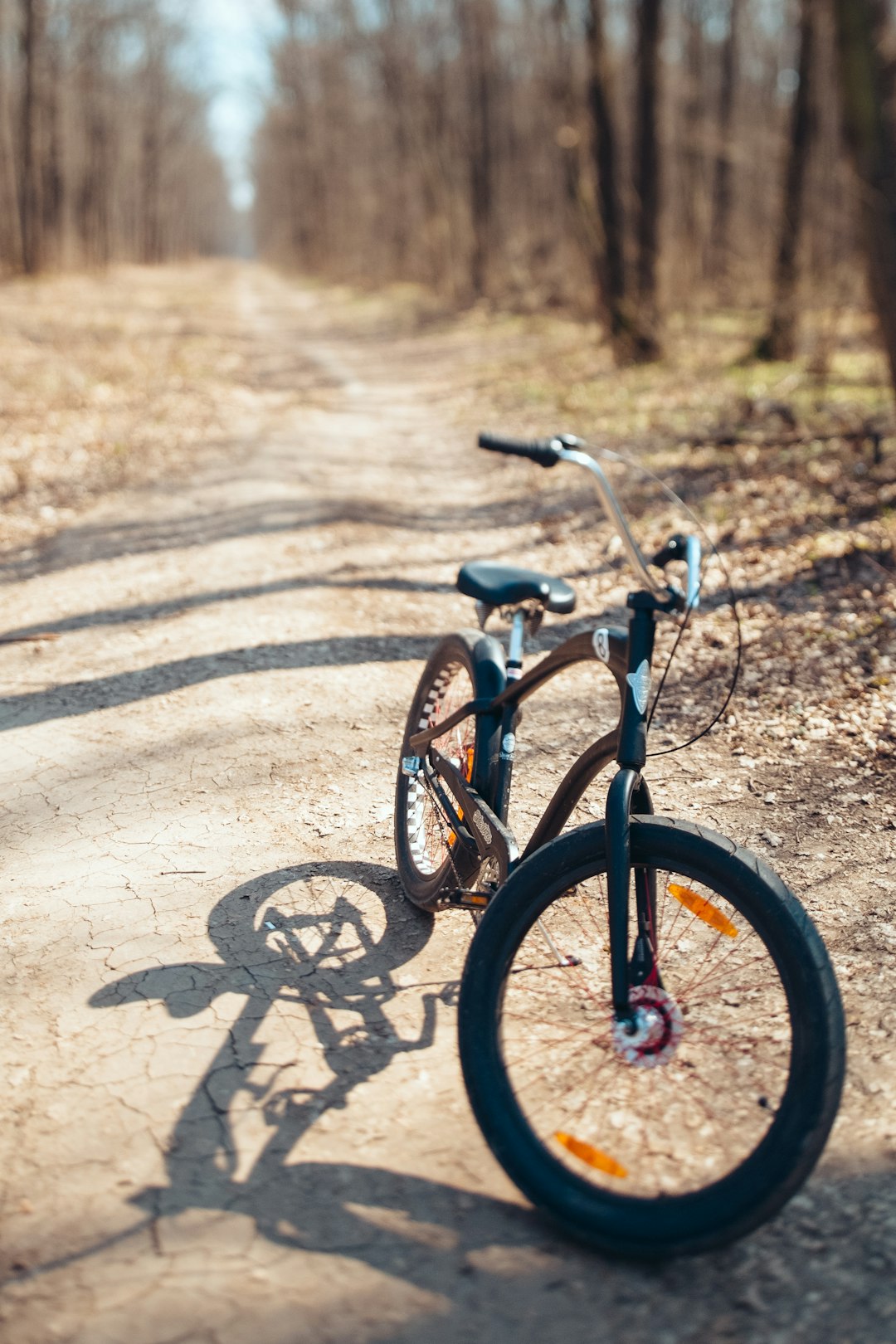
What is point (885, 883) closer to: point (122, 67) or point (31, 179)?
point (31, 179)

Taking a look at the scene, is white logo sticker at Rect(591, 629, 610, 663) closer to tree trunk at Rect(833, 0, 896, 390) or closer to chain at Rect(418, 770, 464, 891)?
chain at Rect(418, 770, 464, 891)

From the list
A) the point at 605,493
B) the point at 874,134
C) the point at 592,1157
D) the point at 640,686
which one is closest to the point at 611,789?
the point at 640,686

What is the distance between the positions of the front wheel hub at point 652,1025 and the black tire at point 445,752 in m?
0.81

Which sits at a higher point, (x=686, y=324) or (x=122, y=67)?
(x=122, y=67)

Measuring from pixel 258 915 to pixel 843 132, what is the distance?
7.99 meters

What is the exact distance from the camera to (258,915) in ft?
11.4

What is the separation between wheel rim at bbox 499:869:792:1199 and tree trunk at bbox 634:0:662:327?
1489 centimetres

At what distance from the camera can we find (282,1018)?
299 cm

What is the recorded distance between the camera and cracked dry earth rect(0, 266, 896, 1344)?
217 centimetres

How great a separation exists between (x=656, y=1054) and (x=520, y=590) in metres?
1.29

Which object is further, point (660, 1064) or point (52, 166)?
point (52, 166)

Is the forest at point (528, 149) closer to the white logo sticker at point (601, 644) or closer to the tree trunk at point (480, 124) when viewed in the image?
the tree trunk at point (480, 124)

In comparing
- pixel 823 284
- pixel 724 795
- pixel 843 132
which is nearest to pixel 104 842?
pixel 724 795

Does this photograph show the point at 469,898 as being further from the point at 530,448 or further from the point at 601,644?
the point at 530,448
